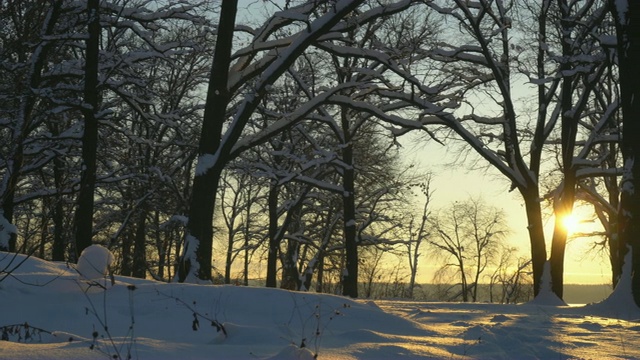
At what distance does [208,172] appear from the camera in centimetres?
1245

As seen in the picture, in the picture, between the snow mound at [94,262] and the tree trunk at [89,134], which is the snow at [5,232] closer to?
the tree trunk at [89,134]

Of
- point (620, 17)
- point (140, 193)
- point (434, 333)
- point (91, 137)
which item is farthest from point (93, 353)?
point (140, 193)

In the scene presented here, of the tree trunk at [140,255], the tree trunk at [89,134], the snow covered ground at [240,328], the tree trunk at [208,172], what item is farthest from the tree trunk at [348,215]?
the snow covered ground at [240,328]

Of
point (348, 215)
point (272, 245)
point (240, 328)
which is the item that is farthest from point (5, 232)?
point (240, 328)

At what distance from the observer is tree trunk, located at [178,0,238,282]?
12.1 metres

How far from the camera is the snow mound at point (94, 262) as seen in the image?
830 cm

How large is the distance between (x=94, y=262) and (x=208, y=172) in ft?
14.1

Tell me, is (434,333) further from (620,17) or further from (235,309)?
(620,17)

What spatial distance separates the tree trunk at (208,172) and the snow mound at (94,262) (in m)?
3.41

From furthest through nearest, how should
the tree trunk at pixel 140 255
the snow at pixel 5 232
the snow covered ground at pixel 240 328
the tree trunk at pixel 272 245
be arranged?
the tree trunk at pixel 140 255, the tree trunk at pixel 272 245, the snow at pixel 5 232, the snow covered ground at pixel 240 328

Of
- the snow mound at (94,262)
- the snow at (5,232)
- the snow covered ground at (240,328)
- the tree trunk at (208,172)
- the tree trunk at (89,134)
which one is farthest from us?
the snow at (5,232)

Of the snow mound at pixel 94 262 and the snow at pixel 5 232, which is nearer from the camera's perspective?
the snow mound at pixel 94 262

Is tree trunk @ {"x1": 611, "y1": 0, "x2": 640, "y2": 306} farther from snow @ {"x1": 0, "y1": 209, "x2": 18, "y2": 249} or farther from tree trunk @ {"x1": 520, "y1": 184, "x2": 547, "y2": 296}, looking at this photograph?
snow @ {"x1": 0, "y1": 209, "x2": 18, "y2": 249}


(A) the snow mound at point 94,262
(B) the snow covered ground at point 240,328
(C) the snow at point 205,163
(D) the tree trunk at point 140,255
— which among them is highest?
(C) the snow at point 205,163
